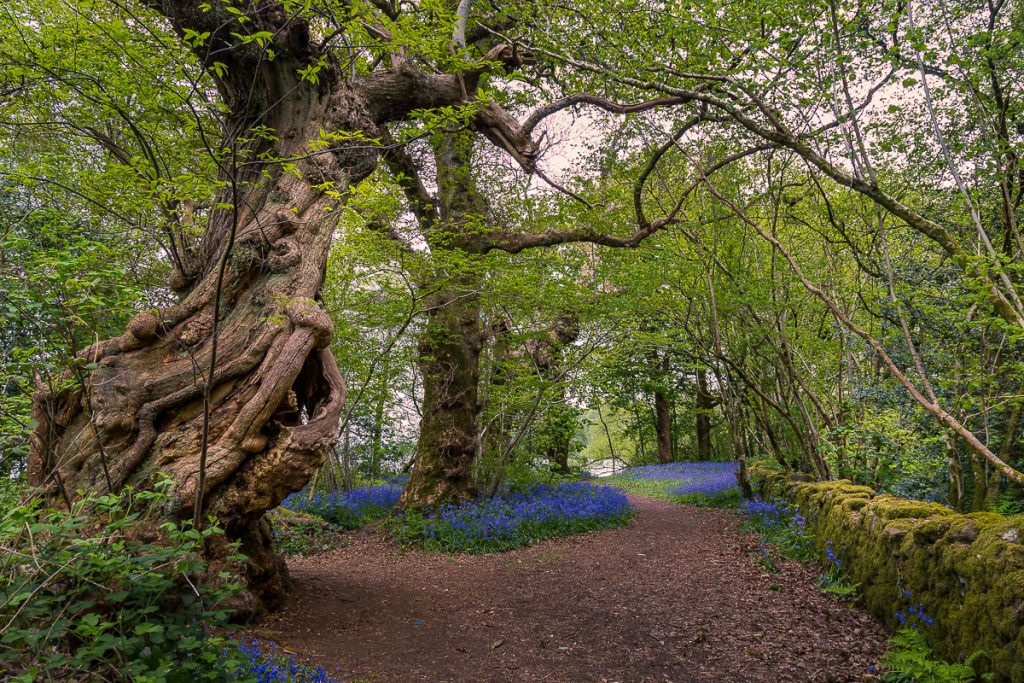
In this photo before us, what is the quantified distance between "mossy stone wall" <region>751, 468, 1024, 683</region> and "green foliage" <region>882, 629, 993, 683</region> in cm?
7

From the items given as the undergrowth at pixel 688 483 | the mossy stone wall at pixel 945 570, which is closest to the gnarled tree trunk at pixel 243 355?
the mossy stone wall at pixel 945 570

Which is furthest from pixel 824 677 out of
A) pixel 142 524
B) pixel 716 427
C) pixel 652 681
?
pixel 716 427

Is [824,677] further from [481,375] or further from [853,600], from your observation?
[481,375]

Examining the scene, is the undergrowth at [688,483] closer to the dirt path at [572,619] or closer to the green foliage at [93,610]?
the dirt path at [572,619]

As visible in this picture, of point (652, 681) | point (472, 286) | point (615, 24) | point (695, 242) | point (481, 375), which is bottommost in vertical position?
point (652, 681)

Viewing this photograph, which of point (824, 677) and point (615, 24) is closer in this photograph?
point (824, 677)

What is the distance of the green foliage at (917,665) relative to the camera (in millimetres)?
3148

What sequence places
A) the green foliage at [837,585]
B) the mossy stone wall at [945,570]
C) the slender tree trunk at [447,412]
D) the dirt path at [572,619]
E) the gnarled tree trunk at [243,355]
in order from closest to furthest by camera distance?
the mossy stone wall at [945,570], the gnarled tree trunk at [243,355], the dirt path at [572,619], the green foliage at [837,585], the slender tree trunk at [447,412]

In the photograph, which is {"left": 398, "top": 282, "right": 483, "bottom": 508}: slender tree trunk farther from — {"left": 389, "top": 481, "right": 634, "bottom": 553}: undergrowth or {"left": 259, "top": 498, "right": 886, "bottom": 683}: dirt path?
{"left": 259, "top": 498, "right": 886, "bottom": 683}: dirt path

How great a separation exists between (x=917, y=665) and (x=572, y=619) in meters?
2.82

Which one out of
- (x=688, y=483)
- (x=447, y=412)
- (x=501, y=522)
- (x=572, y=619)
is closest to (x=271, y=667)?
(x=572, y=619)

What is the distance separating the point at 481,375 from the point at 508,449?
161 centimetres

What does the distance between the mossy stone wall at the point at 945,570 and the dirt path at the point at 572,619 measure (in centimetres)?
45

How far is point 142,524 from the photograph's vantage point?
3516 mm
